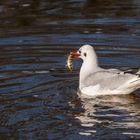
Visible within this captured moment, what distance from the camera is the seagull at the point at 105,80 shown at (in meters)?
15.1

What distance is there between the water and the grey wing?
0.81 ft

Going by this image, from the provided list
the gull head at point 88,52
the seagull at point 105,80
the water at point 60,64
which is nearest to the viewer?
the water at point 60,64

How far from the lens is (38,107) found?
47.3 ft

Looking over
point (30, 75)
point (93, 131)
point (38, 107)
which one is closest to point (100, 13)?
point (30, 75)

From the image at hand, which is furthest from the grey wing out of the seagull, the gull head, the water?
the gull head

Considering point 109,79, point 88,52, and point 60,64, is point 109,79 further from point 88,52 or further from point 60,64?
point 60,64

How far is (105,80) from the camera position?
1528cm

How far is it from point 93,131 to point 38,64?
4.65 m

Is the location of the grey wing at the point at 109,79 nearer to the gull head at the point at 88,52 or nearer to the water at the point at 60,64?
the water at the point at 60,64

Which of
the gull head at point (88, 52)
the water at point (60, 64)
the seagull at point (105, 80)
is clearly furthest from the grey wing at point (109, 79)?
the gull head at point (88, 52)

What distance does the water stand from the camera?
13281 millimetres

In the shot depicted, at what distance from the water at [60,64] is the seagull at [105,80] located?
17 centimetres

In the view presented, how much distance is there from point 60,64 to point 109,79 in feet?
7.97

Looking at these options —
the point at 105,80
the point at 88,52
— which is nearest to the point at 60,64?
the point at 88,52
